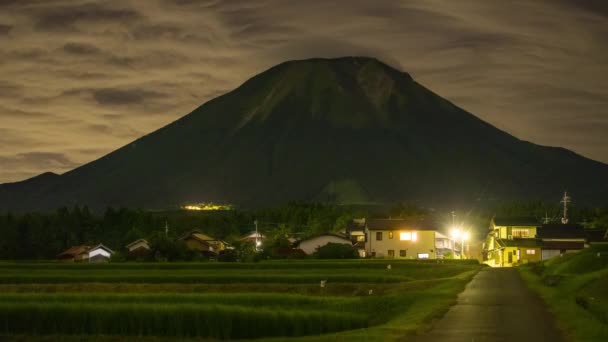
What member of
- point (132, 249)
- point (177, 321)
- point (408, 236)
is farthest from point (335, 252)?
point (177, 321)

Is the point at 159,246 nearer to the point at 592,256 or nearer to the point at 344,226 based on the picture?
the point at 592,256

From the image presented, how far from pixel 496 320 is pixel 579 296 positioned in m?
10.9

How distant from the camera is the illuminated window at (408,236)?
107625 millimetres

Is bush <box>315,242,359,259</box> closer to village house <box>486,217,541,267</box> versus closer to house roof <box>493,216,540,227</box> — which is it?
village house <box>486,217,541,267</box>

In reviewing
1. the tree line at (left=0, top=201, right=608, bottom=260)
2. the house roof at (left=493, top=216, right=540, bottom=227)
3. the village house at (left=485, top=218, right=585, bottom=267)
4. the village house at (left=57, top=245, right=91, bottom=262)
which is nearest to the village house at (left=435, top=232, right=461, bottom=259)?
the tree line at (left=0, top=201, right=608, bottom=260)

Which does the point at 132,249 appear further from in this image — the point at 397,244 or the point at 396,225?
the point at 396,225

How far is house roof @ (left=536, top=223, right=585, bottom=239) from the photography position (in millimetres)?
96125

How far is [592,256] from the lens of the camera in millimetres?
58594

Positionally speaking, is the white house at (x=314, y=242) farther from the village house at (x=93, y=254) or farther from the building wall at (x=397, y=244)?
the village house at (x=93, y=254)

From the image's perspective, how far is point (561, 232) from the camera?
97.4 m

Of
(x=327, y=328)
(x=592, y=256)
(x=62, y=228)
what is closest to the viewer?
(x=327, y=328)

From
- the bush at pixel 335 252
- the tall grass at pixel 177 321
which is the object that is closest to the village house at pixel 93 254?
the bush at pixel 335 252

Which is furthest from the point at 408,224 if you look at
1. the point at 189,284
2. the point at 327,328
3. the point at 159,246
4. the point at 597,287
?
the point at 327,328

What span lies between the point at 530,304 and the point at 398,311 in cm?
541
